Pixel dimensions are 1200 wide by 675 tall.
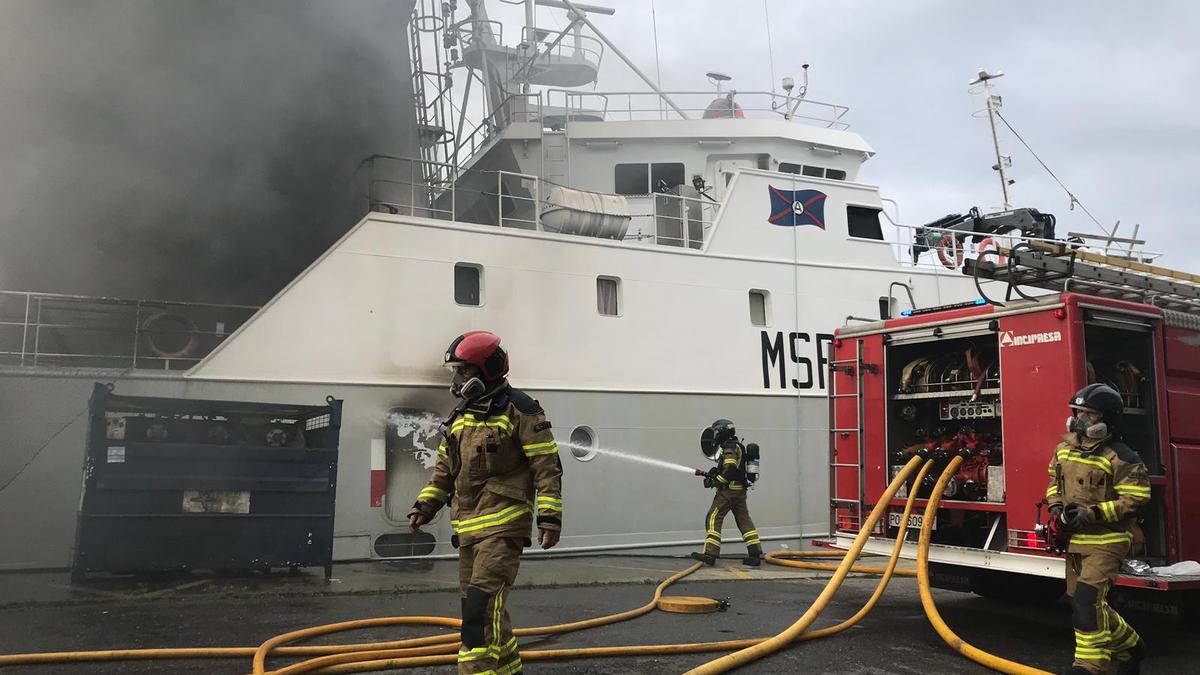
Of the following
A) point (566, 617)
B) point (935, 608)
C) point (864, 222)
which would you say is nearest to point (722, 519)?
point (566, 617)

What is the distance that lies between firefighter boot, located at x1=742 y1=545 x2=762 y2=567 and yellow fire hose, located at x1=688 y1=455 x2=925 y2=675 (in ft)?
10.4

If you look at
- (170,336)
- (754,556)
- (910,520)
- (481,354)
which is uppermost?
(170,336)

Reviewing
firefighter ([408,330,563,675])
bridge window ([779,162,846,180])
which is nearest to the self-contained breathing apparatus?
bridge window ([779,162,846,180])

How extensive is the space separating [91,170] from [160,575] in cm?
411

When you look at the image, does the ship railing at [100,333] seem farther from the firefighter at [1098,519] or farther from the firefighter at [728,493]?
the firefighter at [1098,519]

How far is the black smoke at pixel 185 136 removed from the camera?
8.50 metres

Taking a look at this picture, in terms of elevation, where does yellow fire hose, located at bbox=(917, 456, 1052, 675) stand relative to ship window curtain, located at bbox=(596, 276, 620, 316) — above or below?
Result: below

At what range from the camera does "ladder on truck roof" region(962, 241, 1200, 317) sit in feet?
20.2

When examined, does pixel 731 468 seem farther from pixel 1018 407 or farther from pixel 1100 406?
pixel 1100 406

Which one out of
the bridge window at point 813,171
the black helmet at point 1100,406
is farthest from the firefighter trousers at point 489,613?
the bridge window at point 813,171

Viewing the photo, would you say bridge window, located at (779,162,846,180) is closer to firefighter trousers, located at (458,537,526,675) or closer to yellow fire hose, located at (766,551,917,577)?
yellow fire hose, located at (766,551,917,577)

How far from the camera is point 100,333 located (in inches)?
399

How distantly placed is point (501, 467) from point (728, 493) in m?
5.66

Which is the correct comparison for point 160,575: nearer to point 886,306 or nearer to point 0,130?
point 0,130
